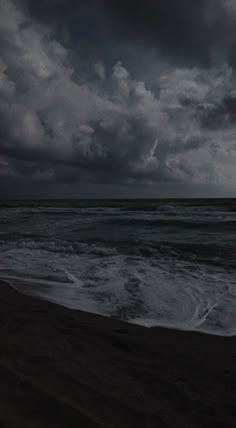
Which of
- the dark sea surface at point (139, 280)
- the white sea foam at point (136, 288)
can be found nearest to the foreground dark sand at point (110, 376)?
the white sea foam at point (136, 288)

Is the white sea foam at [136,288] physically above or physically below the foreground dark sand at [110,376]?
below

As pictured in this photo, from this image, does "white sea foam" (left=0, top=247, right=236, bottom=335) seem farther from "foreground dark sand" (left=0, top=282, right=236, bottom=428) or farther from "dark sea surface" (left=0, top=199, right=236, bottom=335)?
"foreground dark sand" (left=0, top=282, right=236, bottom=428)

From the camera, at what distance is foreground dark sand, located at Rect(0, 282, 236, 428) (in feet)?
5.26

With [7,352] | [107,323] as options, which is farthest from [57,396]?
[107,323]

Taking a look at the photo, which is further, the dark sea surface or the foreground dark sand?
the dark sea surface

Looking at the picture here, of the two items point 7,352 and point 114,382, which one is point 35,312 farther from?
point 114,382

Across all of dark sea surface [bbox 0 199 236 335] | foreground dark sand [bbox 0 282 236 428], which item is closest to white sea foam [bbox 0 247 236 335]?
dark sea surface [bbox 0 199 236 335]

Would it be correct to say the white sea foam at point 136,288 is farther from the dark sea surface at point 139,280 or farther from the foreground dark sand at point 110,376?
the foreground dark sand at point 110,376

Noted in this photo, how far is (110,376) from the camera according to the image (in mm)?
A: 2080

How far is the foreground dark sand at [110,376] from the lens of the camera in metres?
1.60

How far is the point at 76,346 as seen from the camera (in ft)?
8.49

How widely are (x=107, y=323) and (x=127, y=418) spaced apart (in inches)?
77.6

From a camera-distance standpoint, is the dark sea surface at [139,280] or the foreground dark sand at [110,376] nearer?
the foreground dark sand at [110,376]

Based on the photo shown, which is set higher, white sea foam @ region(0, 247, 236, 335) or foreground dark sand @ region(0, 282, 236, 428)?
foreground dark sand @ region(0, 282, 236, 428)
